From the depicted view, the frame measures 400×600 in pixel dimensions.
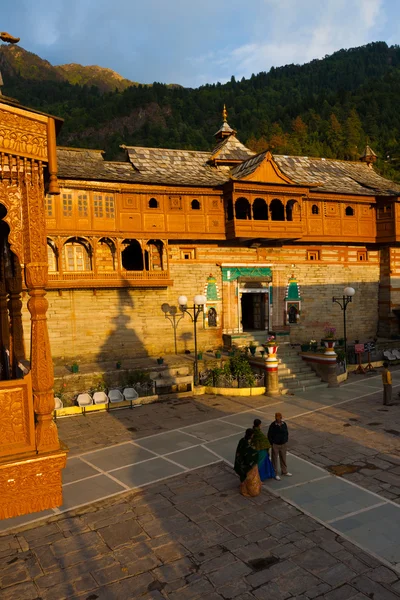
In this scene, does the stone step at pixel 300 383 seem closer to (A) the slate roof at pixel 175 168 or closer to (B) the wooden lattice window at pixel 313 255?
(B) the wooden lattice window at pixel 313 255

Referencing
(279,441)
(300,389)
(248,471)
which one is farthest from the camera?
(300,389)

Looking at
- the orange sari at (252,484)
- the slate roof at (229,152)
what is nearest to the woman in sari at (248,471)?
the orange sari at (252,484)

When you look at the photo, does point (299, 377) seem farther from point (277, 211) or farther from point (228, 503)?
point (228, 503)

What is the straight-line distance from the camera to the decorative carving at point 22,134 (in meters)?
7.99

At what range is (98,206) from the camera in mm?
21391

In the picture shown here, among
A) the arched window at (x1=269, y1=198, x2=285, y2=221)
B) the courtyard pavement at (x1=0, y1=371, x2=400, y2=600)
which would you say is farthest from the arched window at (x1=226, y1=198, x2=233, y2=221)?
the courtyard pavement at (x1=0, y1=371, x2=400, y2=600)

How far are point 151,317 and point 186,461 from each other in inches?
484

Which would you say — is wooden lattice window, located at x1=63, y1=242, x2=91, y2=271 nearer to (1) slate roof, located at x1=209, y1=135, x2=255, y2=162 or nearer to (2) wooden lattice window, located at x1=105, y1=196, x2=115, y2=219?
(2) wooden lattice window, located at x1=105, y1=196, x2=115, y2=219

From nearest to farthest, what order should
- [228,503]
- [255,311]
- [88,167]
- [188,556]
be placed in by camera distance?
1. [188,556]
2. [228,503]
3. [88,167]
4. [255,311]

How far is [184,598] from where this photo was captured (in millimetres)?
6137

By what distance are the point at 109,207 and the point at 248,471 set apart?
51.2ft

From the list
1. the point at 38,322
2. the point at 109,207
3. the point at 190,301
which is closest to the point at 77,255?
the point at 109,207

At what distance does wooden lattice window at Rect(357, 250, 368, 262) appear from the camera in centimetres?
2787

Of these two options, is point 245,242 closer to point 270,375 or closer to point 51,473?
point 270,375
